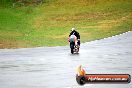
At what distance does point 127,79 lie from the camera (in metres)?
5.05

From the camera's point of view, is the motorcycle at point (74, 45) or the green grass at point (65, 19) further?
the green grass at point (65, 19)

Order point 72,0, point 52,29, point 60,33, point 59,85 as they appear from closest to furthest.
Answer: point 59,85 → point 60,33 → point 52,29 → point 72,0

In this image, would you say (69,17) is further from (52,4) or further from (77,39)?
(77,39)

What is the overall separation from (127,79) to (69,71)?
11.0 metres

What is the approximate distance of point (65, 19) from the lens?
65750 mm

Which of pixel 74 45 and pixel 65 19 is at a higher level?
pixel 74 45

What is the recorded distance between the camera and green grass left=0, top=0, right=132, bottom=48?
50084 millimetres

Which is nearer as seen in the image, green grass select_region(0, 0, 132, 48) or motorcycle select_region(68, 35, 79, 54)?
motorcycle select_region(68, 35, 79, 54)

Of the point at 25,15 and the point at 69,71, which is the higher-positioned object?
the point at 69,71

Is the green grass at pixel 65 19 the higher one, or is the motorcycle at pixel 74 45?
the motorcycle at pixel 74 45

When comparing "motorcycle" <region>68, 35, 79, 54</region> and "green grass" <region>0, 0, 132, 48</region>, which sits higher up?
"motorcycle" <region>68, 35, 79, 54</region>

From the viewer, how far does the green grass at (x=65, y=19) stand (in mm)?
50084

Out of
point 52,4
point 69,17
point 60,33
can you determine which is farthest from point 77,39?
point 52,4

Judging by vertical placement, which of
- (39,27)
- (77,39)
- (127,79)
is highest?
(127,79)
